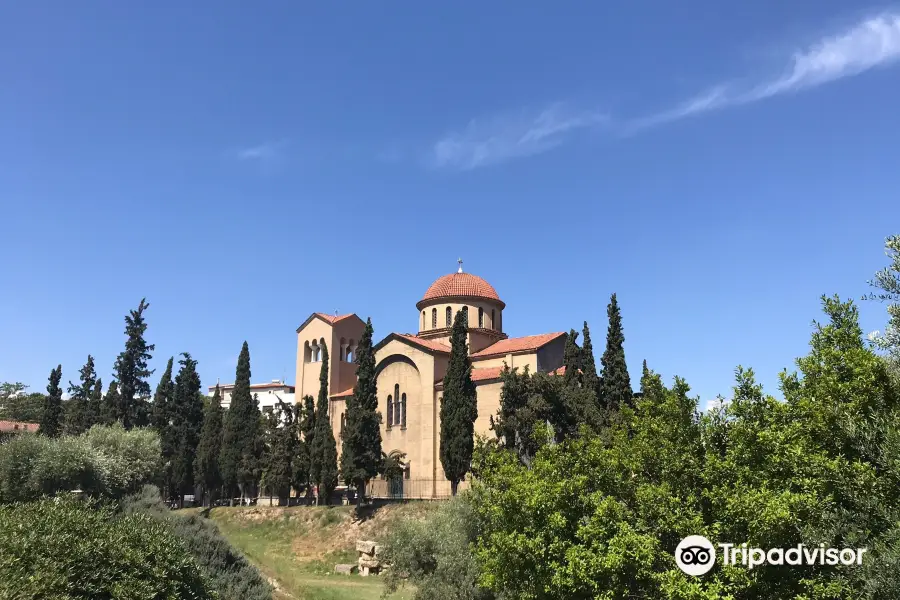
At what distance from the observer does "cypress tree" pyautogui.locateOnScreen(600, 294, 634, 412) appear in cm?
2936

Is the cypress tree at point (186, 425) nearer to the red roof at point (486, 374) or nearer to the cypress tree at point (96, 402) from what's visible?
the cypress tree at point (96, 402)

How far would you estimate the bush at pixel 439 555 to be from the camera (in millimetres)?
17469

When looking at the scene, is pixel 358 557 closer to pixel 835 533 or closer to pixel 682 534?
pixel 682 534

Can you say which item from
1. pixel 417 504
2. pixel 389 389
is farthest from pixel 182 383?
pixel 417 504

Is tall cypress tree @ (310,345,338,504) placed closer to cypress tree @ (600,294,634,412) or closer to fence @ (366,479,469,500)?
fence @ (366,479,469,500)

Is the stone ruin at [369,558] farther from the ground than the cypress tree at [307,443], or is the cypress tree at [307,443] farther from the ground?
the cypress tree at [307,443]

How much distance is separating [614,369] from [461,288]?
16.7m

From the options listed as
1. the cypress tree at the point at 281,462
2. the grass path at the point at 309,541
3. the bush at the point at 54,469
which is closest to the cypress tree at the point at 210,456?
A: the grass path at the point at 309,541

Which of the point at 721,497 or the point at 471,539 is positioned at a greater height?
the point at 721,497

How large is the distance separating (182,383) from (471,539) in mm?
37304

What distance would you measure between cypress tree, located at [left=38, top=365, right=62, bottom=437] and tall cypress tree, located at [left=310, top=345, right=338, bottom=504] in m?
25.3

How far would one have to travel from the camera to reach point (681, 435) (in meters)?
12.0

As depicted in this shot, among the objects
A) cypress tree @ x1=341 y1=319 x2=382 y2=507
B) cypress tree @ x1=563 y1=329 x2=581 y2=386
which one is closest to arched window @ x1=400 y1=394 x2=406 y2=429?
cypress tree @ x1=341 y1=319 x2=382 y2=507

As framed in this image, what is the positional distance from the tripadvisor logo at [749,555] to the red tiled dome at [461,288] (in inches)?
1324
